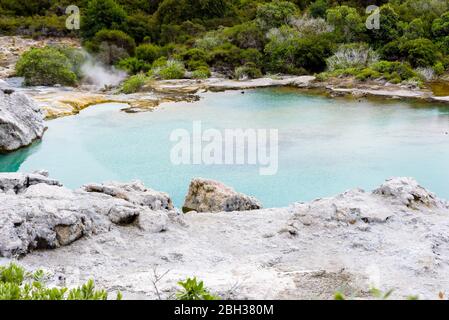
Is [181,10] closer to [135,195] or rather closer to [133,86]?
[133,86]

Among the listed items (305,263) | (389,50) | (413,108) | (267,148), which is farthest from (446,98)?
(305,263)

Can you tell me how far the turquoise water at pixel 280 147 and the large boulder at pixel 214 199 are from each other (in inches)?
46.7

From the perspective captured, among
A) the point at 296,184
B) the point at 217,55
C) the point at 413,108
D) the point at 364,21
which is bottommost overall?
the point at 296,184

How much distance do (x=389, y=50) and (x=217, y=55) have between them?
13.8m

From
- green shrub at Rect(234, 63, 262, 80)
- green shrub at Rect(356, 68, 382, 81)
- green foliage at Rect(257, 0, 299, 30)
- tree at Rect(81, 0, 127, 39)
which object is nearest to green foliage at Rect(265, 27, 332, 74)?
green shrub at Rect(234, 63, 262, 80)

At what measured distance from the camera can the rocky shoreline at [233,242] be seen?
7926 millimetres

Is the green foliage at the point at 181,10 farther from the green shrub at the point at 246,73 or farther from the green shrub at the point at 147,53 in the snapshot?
the green shrub at the point at 246,73

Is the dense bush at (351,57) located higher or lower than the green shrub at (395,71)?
higher

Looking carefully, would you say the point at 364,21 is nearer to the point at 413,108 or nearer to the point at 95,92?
the point at 413,108

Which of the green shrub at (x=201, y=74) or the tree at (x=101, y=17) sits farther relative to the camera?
the tree at (x=101, y=17)

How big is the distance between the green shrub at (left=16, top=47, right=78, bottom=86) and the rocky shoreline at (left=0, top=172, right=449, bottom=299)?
23.8 metres

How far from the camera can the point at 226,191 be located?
1330 cm

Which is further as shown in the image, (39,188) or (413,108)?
(413,108)

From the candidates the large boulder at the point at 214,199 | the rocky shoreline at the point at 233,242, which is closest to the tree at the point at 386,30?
the large boulder at the point at 214,199
